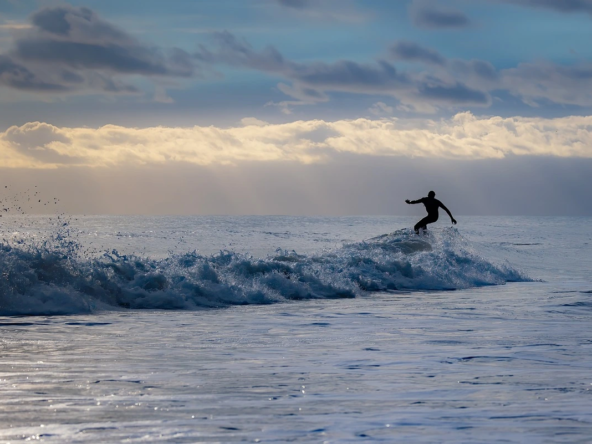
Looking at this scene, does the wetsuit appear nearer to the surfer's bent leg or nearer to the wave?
the surfer's bent leg

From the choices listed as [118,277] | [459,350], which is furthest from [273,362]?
[118,277]

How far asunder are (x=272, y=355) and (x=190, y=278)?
6.78 m

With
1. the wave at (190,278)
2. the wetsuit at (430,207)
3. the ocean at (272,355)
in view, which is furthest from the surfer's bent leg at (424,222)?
the ocean at (272,355)

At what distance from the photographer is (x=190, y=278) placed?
45.4 ft

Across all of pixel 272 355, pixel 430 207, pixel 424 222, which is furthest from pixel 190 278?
pixel 424 222

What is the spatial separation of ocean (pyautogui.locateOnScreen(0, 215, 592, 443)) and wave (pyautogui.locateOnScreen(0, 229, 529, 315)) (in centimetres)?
4

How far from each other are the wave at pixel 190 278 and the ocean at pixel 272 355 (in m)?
0.04

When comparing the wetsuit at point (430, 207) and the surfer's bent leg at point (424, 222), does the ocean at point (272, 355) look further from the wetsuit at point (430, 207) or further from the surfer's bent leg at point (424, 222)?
the surfer's bent leg at point (424, 222)

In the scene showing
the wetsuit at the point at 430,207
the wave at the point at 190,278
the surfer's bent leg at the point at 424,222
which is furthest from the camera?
the surfer's bent leg at the point at 424,222

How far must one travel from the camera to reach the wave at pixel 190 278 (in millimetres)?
11859

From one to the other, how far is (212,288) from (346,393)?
27.1 ft

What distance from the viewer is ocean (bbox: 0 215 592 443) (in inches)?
184

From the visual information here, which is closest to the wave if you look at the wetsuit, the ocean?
the ocean

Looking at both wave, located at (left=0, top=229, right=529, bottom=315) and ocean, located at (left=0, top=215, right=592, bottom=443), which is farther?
wave, located at (left=0, top=229, right=529, bottom=315)
